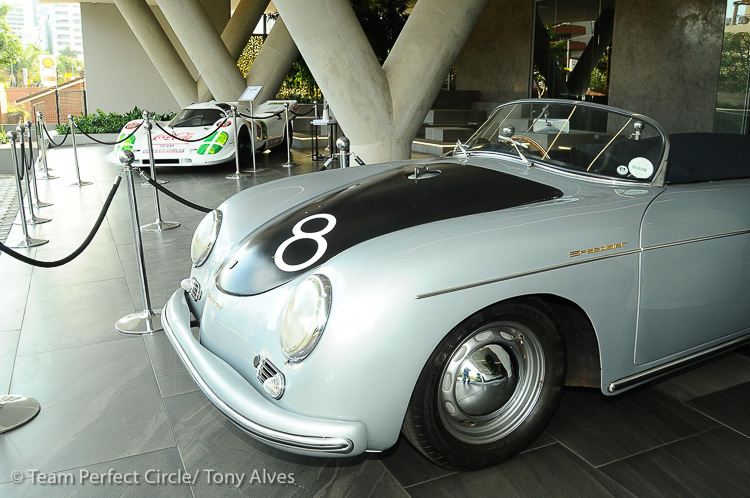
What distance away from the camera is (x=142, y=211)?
7898 millimetres

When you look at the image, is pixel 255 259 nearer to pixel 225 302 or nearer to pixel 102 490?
pixel 225 302

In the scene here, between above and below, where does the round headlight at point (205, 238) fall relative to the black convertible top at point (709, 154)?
below

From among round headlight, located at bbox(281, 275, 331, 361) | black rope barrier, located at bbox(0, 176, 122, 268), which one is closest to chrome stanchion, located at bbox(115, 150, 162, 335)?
black rope barrier, located at bbox(0, 176, 122, 268)

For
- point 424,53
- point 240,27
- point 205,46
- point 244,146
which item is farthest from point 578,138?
point 240,27

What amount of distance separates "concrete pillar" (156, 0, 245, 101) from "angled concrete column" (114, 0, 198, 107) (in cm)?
334

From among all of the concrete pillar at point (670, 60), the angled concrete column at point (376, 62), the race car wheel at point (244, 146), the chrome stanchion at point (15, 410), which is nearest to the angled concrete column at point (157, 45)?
the race car wheel at point (244, 146)

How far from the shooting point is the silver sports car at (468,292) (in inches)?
82.3

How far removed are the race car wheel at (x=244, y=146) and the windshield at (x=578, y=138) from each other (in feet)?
28.6

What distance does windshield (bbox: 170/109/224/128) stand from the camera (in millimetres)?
11727

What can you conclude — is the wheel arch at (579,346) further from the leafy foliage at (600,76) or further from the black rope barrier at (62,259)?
the leafy foliage at (600,76)

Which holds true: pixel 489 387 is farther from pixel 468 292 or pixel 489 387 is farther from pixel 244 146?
pixel 244 146

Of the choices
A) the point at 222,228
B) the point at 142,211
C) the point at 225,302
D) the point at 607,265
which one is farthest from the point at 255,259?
the point at 142,211

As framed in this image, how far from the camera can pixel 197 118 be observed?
11867mm

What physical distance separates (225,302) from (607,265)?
5.00 feet
